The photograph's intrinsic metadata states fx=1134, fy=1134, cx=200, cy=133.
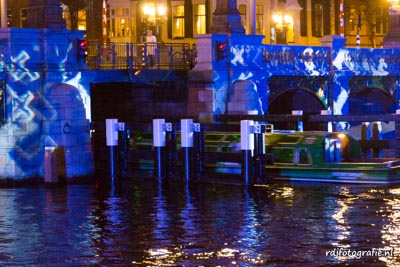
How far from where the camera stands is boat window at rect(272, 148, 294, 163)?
40062mm

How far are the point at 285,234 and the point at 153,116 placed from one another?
20.9 metres

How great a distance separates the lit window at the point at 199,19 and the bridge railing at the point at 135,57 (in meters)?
16.6

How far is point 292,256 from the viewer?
25766 millimetres

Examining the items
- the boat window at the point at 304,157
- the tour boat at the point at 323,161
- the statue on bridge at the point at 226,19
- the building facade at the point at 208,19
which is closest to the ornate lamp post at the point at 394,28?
the building facade at the point at 208,19

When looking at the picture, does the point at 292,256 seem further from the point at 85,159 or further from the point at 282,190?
the point at 85,159

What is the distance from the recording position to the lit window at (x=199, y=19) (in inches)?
2595

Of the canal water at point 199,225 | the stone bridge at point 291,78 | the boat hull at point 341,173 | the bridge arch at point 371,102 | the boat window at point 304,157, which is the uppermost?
the stone bridge at point 291,78

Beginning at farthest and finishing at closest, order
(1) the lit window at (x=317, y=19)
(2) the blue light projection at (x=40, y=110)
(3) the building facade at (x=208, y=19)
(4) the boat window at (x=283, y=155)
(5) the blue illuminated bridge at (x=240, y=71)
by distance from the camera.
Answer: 1. (1) the lit window at (x=317, y=19)
2. (3) the building facade at (x=208, y=19)
3. (5) the blue illuminated bridge at (x=240, y=71)
4. (4) the boat window at (x=283, y=155)
5. (2) the blue light projection at (x=40, y=110)

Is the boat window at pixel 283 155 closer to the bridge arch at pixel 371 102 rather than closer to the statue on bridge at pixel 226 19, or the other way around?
the statue on bridge at pixel 226 19

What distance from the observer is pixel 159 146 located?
40094 millimetres

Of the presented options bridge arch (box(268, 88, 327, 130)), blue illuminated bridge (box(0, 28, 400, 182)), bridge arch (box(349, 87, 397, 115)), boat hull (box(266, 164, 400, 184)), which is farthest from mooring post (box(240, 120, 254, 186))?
bridge arch (box(349, 87, 397, 115))

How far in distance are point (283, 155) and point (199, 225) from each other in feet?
33.5

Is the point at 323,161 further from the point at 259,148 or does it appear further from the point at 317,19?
the point at 317,19

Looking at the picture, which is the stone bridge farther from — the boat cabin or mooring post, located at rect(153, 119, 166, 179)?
mooring post, located at rect(153, 119, 166, 179)
